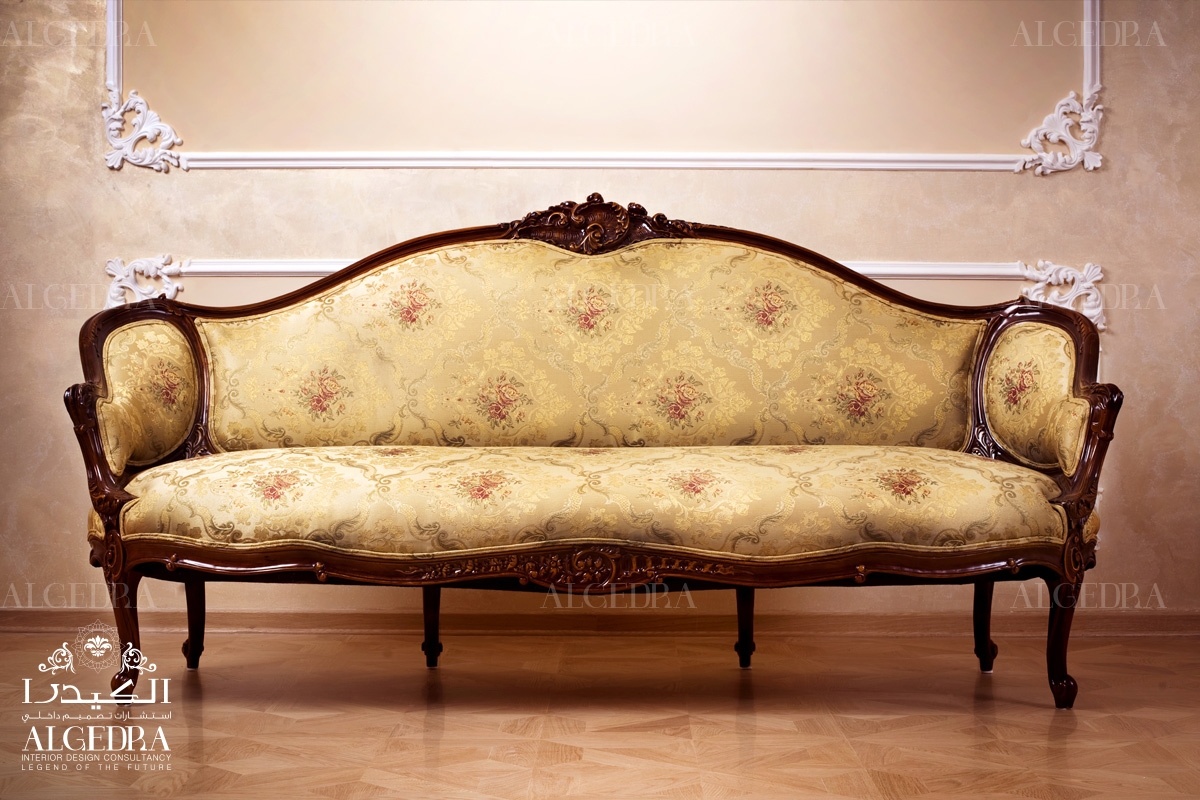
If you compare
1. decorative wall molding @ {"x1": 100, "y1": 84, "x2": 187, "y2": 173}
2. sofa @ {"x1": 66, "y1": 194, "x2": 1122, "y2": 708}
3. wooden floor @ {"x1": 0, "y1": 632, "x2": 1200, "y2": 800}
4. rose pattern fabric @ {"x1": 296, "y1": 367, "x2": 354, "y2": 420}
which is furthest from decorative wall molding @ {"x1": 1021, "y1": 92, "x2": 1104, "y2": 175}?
decorative wall molding @ {"x1": 100, "y1": 84, "x2": 187, "y2": 173}

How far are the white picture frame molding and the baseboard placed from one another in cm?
126

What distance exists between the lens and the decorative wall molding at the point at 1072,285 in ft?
8.38

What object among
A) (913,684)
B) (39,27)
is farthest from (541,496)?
(39,27)

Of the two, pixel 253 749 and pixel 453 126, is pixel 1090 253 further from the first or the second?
pixel 253 749

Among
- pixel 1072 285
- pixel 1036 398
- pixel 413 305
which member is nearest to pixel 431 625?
pixel 413 305

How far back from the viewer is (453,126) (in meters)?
2.58

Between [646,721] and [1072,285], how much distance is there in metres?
1.75

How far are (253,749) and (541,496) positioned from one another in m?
0.67

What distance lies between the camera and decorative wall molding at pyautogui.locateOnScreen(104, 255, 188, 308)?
2.56 meters

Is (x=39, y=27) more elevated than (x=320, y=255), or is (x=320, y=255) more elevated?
(x=39, y=27)

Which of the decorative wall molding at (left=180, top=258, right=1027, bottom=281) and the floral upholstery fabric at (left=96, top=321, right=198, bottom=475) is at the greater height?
the decorative wall molding at (left=180, top=258, right=1027, bottom=281)

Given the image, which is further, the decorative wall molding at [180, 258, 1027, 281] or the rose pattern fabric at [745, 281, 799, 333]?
the decorative wall molding at [180, 258, 1027, 281]

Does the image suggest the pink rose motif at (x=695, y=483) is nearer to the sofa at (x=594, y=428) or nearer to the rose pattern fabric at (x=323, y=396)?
the sofa at (x=594, y=428)

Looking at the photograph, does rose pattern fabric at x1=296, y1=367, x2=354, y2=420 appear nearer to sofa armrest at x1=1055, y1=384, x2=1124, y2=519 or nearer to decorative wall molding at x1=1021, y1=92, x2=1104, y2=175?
sofa armrest at x1=1055, y1=384, x2=1124, y2=519
